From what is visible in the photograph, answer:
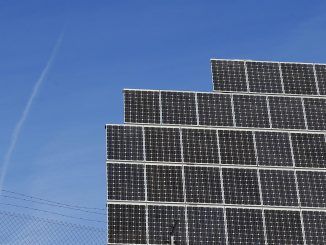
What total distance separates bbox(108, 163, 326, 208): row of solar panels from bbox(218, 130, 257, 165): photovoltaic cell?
0.58m

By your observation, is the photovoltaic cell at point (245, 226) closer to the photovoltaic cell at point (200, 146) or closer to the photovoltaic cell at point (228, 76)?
the photovoltaic cell at point (200, 146)

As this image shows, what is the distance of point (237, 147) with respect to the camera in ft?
136

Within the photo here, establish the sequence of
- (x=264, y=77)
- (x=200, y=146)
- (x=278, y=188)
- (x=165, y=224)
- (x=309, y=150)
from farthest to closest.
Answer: (x=264, y=77) → (x=309, y=150) → (x=200, y=146) → (x=278, y=188) → (x=165, y=224)

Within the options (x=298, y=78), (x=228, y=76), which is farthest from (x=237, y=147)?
(x=298, y=78)

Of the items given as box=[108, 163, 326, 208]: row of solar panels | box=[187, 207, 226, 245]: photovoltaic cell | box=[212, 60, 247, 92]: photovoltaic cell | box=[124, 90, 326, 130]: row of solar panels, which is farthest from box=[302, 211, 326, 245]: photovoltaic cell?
box=[212, 60, 247, 92]: photovoltaic cell

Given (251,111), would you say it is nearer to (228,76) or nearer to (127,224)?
(228,76)

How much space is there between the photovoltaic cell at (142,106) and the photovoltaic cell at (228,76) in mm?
3828

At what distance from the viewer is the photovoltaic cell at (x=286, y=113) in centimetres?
4300

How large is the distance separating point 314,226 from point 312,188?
223 cm

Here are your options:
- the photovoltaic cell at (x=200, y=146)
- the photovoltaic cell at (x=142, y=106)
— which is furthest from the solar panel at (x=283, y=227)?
the photovoltaic cell at (x=142, y=106)

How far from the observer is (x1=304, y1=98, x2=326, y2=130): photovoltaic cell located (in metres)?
43.4

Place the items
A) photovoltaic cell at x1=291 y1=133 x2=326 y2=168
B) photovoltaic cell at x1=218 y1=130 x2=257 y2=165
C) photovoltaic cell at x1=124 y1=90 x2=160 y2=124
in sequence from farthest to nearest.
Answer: photovoltaic cell at x1=291 y1=133 x2=326 y2=168
photovoltaic cell at x1=124 y1=90 x2=160 y2=124
photovoltaic cell at x1=218 y1=130 x2=257 y2=165

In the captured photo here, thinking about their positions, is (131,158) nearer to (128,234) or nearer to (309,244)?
(128,234)

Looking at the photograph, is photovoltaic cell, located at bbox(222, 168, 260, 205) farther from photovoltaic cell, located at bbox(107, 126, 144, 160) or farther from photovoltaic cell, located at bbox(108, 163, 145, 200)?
photovoltaic cell, located at bbox(107, 126, 144, 160)
